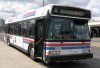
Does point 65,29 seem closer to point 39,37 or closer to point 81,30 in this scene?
point 81,30

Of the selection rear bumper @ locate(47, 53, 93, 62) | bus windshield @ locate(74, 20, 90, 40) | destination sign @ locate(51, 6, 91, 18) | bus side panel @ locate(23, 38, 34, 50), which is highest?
destination sign @ locate(51, 6, 91, 18)

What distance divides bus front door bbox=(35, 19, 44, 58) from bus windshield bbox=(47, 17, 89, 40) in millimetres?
1085

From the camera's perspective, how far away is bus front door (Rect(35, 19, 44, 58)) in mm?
11917

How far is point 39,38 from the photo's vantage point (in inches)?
487

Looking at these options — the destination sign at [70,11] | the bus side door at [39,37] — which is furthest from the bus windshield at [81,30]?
the bus side door at [39,37]

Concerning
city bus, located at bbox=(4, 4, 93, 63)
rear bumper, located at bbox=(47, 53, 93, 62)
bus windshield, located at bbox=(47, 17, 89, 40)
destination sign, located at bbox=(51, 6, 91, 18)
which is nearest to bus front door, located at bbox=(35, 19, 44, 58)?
city bus, located at bbox=(4, 4, 93, 63)

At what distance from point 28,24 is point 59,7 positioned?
13.7 feet

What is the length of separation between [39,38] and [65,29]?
1971 mm

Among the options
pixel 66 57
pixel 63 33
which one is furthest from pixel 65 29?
pixel 66 57

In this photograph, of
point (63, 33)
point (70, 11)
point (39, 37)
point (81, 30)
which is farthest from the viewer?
point (39, 37)

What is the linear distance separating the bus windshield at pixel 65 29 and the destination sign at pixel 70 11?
11.1 inches

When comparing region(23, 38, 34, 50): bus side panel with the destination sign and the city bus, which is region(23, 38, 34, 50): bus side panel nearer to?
the city bus

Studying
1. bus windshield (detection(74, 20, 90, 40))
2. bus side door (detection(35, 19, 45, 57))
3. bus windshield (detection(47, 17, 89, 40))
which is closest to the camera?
bus windshield (detection(47, 17, 89, 40))

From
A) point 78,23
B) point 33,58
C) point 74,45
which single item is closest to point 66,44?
point 74,45
